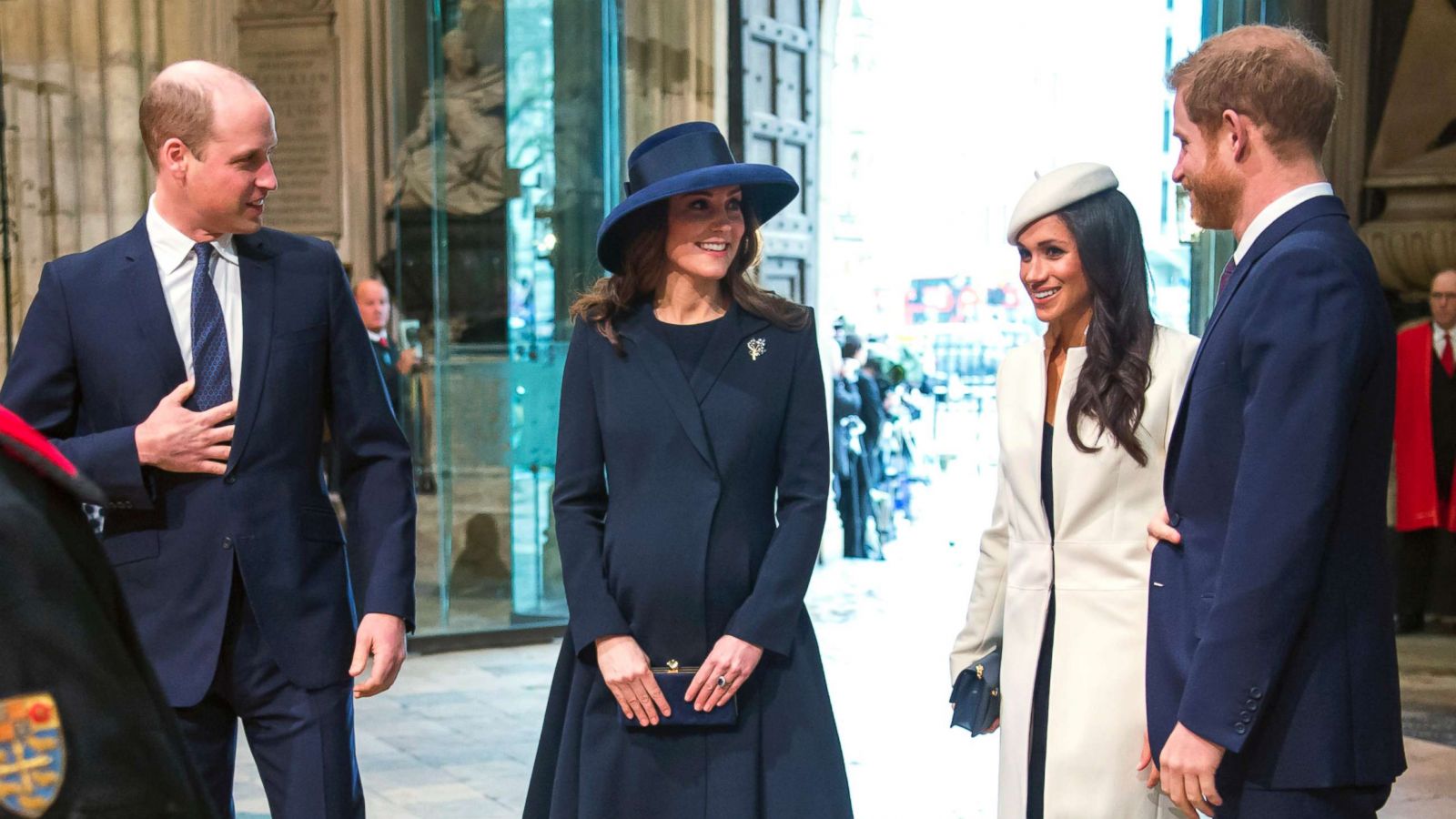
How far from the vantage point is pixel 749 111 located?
934cm

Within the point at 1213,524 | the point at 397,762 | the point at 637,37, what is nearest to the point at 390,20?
the point at 637,37

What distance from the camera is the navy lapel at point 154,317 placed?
2.61m

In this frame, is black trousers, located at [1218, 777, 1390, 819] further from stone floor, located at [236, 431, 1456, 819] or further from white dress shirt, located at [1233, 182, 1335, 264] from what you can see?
white dress shirt, located at [1233, 182, 1335, 264]

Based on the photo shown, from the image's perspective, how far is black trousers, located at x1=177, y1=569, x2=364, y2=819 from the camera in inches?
101

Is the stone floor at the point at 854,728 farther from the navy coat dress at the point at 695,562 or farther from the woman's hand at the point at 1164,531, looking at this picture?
the navy coat dress at the point at 695,562

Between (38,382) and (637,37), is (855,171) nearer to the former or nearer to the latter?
(637,37)

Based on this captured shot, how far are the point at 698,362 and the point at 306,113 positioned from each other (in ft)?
35.7

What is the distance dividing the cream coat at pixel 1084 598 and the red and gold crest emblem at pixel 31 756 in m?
1.91

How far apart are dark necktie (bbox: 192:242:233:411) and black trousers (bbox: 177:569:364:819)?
309 mm

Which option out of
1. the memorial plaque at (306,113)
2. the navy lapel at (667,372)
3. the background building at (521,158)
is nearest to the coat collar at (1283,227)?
the navy lapel at (667,372)

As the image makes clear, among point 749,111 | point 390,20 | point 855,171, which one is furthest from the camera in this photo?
point 855,171

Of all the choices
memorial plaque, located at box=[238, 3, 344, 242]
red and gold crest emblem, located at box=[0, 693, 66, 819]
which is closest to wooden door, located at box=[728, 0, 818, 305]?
memorial plaque, located at box=[238, 3, 344, 242]

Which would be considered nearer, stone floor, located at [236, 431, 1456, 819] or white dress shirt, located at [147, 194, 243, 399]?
white dress shirt, located at [147, 194, 243, 399]

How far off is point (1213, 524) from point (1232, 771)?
Result: 338mm
